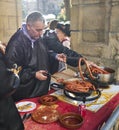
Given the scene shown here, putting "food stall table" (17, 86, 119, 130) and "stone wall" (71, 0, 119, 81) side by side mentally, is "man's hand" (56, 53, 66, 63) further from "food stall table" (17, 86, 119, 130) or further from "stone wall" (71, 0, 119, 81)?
"food stall table" (17, 86, 119, 130)

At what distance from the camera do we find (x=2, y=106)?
1406 millimetres

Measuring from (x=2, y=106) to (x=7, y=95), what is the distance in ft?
0.40

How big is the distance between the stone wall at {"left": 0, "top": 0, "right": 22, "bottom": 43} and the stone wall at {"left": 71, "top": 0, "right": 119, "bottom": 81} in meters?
2.79

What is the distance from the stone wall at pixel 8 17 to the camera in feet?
18.4

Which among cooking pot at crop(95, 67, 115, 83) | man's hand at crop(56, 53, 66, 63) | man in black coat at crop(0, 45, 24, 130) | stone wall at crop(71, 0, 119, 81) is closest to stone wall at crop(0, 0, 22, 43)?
stone wall at crop(71, 0, 119, 81)

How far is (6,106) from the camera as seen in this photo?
143cm

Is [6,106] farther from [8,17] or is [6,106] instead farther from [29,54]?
[8,17]

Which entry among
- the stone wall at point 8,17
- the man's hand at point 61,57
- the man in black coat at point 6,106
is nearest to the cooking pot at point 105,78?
the man's hand at point 61,57

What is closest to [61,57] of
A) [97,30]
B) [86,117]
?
[97,30]

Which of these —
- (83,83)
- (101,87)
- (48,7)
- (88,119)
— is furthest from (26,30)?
(48,7)

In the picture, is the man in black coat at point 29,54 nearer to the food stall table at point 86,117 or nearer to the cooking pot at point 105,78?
the food stall table at point 86,117

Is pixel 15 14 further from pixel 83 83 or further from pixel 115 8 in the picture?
pixel 83 83

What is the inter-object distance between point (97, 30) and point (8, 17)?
328cm

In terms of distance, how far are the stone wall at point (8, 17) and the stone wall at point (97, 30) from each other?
9.15 feet
